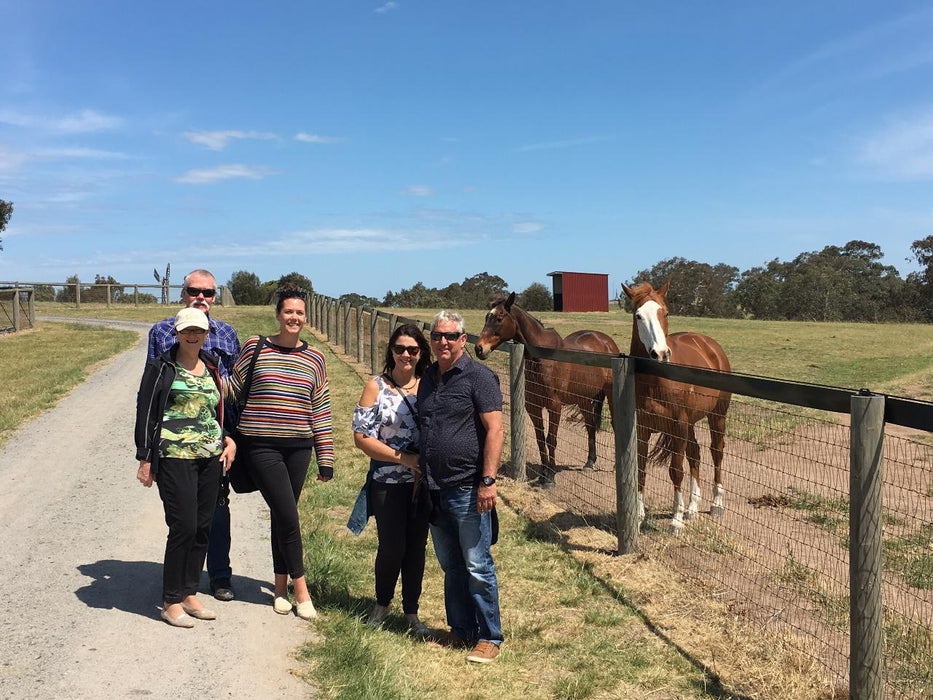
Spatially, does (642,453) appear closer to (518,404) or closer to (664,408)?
(664,408)

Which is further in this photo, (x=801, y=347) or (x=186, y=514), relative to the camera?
(x=801, y=347)

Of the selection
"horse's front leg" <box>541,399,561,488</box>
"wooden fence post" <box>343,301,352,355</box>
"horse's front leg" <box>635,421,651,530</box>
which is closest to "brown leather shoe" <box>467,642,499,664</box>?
"horse's front leg" <box>635,421,651,530</box>

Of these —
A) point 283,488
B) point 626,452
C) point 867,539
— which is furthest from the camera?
point 626,452

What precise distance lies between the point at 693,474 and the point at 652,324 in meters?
1.48

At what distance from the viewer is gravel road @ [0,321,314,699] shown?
12.0ft

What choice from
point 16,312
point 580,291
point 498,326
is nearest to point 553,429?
point 498,326

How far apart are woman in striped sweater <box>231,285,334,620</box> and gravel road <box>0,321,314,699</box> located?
0.48 metres

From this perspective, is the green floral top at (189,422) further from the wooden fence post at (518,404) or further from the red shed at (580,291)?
the red shed at (580,291)

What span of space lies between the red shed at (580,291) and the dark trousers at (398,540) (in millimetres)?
48080

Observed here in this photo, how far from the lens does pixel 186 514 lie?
4.27m

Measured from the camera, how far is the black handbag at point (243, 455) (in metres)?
4.31

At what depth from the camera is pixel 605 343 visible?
396 inches

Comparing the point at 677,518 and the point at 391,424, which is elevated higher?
the point at 391,424

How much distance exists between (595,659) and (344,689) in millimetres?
1375
